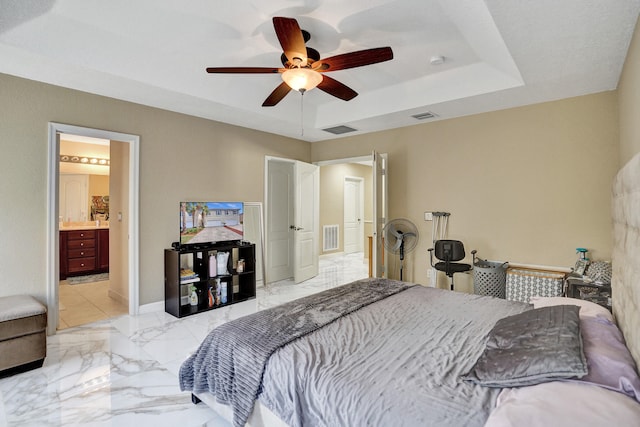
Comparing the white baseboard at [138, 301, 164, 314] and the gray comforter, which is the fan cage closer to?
the gray comforter

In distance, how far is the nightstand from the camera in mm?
2574

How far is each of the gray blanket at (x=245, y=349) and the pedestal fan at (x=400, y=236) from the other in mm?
2406

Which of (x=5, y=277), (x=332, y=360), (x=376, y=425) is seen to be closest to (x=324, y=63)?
(x=332, y=360)

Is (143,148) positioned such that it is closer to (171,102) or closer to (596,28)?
(171,102)

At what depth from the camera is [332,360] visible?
1474 mm

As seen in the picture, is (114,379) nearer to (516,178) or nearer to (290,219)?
(290,219)

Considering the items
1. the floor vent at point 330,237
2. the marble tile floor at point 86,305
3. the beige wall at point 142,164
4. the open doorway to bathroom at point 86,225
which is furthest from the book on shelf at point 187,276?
the floor vent at point 330,237

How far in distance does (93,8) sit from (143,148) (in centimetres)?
154

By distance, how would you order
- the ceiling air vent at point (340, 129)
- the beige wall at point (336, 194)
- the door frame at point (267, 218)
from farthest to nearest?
1. the beige wall at point (336, 194)
2. the door frame at point (267, 218)
3. the ceiling air vent at point (340, 129)

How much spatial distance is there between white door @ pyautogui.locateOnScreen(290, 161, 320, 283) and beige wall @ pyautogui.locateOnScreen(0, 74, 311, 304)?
1.33 feet

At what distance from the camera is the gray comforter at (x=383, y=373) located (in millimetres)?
1139

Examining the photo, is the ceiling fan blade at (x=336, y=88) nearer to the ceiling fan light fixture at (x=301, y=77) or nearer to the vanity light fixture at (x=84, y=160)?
the ceiling fan light fixture at (x=301, y=77)

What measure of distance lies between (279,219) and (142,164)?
7.37 feet

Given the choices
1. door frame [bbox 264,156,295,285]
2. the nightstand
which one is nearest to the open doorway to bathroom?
door frame [bbox 264,156,295,285]
